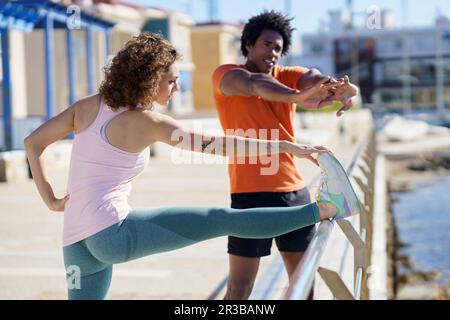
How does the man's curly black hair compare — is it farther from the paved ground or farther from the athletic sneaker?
the paved ground

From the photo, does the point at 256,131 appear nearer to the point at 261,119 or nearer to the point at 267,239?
the point at 261,119

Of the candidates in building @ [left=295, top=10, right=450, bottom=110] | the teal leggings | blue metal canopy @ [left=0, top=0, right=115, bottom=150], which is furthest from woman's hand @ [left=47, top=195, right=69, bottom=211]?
building @ [left=295, top=10, right=450, bottom=110]

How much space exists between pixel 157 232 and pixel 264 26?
127cm

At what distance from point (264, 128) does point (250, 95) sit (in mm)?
181

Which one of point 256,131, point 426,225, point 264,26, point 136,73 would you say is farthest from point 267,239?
point 426,225

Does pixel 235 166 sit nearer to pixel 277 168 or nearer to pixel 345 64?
pixel 277 168

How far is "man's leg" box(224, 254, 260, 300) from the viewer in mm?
3602

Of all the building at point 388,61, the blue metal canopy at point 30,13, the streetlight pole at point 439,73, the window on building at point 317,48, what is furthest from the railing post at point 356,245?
the window on building at point 317,48

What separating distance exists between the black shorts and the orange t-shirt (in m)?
0.03

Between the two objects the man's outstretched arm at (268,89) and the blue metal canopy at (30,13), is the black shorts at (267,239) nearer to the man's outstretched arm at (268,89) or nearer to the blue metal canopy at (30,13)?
the man's outstretched arm at (268,89)

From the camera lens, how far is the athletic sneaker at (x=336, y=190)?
303 centimetres

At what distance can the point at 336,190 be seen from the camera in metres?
3.04
